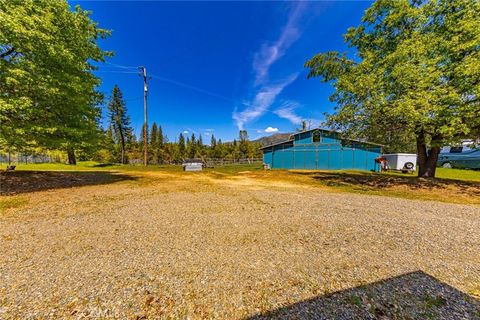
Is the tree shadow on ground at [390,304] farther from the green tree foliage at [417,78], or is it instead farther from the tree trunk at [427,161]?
the tree trunk at [427,161]

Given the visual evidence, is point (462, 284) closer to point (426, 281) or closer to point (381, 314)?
point (426, 281)

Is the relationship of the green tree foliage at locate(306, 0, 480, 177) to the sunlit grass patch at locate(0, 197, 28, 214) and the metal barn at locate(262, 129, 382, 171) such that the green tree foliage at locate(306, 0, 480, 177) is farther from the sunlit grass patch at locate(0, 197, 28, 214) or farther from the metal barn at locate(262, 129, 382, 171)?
the sunlit grass patch at locate(0, 197, 28, 214)

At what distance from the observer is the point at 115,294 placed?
2.26 m

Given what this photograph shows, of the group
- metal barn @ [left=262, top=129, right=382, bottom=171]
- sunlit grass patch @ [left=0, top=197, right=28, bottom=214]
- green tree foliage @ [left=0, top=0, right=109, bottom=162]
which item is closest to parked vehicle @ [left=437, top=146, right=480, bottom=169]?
metal barn @ [left=262, top=129, right=382, bottom=171]

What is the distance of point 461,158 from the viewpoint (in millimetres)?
21594

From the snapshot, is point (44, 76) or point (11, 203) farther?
point (44, 76)

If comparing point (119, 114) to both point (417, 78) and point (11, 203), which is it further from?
point (417, 78)

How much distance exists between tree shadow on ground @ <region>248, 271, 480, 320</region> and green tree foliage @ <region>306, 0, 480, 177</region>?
8028 mm

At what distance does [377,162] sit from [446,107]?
54.8 ft

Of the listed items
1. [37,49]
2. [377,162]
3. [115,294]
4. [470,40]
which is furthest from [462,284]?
[377,162]

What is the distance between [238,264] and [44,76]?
9.74 metres

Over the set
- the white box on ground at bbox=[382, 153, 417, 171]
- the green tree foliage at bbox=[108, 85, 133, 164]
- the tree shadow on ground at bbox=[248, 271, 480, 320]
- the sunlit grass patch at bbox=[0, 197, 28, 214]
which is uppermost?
the green tree foliage at bbox=[108, 85, 133, 164]

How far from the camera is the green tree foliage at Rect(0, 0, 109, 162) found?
6.52m

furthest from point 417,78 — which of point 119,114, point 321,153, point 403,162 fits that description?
point 119,114
